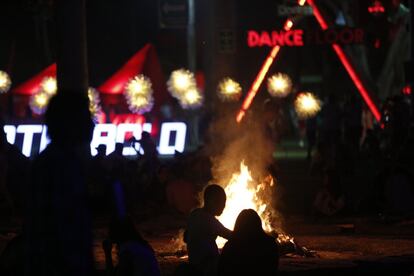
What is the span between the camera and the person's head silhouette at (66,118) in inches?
191

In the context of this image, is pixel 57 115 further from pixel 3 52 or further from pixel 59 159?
pixel 3 52

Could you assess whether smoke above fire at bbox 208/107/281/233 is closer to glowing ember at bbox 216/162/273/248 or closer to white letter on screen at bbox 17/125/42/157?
glowing ember at bbox 216/162/273/248

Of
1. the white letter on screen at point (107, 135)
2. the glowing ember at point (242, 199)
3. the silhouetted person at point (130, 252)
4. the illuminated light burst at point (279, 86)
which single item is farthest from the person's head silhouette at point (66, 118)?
the illuminated light burst at point (279, 86)

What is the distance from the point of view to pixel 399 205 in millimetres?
14781

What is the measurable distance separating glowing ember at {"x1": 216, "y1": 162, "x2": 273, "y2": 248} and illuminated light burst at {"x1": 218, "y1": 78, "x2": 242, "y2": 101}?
17.3 metres

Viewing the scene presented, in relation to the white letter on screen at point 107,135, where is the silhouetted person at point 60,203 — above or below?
above

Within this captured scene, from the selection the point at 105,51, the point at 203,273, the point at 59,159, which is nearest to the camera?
the point at 59,159

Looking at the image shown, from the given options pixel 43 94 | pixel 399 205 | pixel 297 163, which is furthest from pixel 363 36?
pixel 399 205

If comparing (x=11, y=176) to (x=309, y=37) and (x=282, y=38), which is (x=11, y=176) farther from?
(x=309, y=37)

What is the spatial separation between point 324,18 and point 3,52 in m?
22.1

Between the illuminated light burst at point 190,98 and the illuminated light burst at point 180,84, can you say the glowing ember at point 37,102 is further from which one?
the illuminated light burst at point 190,98

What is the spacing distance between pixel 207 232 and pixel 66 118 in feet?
12.3

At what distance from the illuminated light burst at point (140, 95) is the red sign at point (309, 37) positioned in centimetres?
432

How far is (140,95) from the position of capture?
28188 mm
